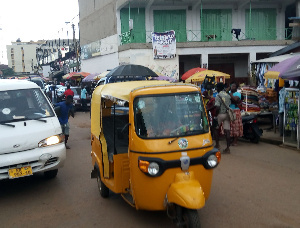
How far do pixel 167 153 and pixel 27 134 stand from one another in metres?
2.89

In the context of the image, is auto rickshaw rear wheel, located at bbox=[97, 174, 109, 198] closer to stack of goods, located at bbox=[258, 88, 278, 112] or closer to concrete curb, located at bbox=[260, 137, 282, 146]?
concrete curb, located at bbox=[260, 137, 282, 146]

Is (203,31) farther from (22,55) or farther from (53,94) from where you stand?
(22,55)

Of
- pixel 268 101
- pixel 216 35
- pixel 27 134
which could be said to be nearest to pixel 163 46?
pixel 216 35

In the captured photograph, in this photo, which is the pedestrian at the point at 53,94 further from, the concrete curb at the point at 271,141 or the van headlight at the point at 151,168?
the van headlight at the point at 151,168

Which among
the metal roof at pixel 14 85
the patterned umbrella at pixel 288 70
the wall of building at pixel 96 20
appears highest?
the wall of building at pixel 96 20

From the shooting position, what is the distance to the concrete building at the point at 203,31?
21000 mm

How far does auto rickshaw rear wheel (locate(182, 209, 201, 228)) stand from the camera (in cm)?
396

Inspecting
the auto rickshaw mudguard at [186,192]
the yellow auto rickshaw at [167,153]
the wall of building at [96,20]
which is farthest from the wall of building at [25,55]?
the auto rickshaw mudguard at [186,192]

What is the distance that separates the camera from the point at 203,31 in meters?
22.5

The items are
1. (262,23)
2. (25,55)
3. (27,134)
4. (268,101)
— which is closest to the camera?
(27,134)

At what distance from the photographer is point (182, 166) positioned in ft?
13.7

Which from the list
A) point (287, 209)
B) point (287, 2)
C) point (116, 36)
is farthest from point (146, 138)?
point (287, 2)


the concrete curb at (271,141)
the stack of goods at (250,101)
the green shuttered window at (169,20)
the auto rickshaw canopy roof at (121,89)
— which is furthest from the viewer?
the green shuttered window at (169,20)

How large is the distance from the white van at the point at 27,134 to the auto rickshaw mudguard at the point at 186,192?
282 cm
